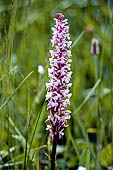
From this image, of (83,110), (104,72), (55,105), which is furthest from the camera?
(104,72)

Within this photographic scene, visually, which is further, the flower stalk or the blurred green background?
the blurred green background

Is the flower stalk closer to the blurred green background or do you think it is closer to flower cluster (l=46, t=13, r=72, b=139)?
flower cluster (l=46, t=13, r=72, b=139)

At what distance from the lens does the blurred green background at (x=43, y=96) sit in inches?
49.9

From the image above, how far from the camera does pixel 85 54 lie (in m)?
2.57

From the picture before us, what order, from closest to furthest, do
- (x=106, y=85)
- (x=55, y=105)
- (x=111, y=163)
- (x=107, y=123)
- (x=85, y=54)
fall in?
(x=55, y=105), (x=111, y=163), (x=107, y=123), (x=106, y=85), (x=85, y=54)

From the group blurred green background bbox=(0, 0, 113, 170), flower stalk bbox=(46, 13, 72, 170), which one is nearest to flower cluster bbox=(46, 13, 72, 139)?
flower stalk bbox=(46, 13, 72, 170)

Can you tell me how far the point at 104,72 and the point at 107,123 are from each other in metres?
0.61

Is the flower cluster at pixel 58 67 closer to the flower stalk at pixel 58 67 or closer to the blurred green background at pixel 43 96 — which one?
the flower stalk at pixel 58 67

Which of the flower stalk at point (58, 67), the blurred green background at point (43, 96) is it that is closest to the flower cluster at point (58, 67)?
the flower stalk at point (58, 67)

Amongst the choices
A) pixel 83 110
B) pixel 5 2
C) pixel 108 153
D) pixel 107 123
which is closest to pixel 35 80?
pixel 83 110

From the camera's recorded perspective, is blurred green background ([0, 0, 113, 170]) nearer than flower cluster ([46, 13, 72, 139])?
No

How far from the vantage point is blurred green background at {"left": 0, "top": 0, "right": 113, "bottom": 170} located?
127 centimetres

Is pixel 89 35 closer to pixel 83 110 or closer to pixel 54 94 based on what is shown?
pixel 83 110

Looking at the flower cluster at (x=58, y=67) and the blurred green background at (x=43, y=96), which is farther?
the blurred green background at (x=43, y=96)
